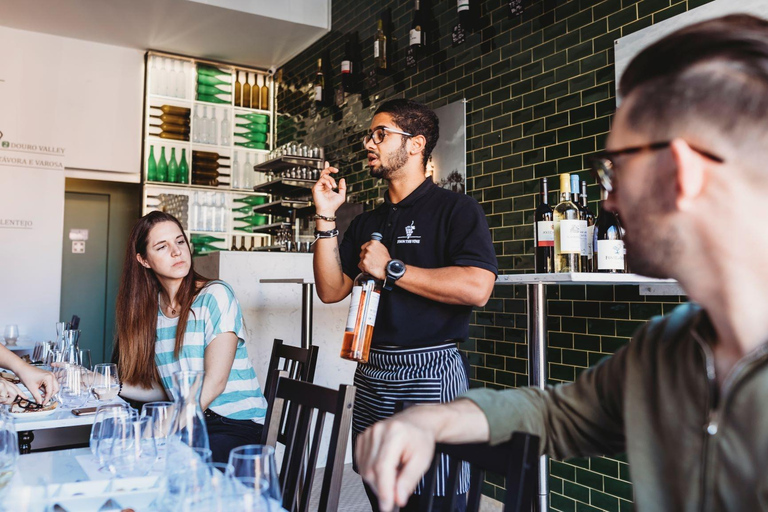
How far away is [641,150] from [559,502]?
2.80 metres

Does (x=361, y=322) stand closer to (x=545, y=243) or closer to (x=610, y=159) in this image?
(x=545, y=243)

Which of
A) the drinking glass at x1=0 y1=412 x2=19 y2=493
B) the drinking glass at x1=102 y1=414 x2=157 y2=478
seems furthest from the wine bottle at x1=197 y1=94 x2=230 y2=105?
the drinking glass at x1=0 y1=412 x2=19 y2=493

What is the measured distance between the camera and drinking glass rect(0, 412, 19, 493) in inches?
44.1

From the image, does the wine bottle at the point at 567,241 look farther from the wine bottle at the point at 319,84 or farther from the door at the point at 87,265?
the door at the point at 87,265

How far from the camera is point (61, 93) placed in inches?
228

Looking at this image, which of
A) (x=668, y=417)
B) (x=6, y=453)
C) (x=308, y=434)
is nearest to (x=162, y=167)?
(x=308, y=434)

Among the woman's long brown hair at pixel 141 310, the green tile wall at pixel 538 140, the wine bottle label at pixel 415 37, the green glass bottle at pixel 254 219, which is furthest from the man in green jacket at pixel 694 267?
the green glass bottle at pixel 254 219

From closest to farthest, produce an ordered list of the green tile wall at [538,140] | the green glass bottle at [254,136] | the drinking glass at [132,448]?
→ the drinking glass at [132,448] → the green tile wall at [538,140] → the green glass bottle at [254,136]

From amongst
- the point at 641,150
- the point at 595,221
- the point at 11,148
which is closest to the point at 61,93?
the point at 11,148

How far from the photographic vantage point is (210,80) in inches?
252

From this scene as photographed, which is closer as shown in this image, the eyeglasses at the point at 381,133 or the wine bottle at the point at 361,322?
the wine bottle at the point at 361,322

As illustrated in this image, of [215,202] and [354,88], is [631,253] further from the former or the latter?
[215,202]

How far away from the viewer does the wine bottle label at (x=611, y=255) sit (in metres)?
2.31

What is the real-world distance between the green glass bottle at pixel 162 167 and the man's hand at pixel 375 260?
469 cm
